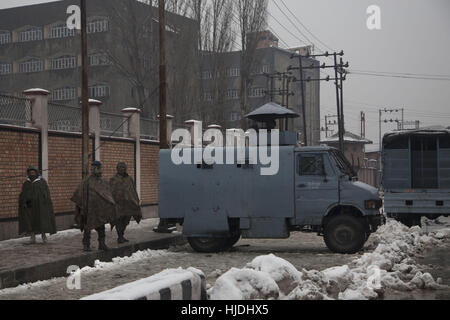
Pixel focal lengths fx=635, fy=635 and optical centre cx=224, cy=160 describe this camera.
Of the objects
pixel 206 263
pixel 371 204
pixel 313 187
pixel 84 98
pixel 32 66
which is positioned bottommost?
pixel 206 263

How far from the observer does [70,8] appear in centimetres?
5616

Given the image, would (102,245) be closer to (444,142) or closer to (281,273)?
(281,273)

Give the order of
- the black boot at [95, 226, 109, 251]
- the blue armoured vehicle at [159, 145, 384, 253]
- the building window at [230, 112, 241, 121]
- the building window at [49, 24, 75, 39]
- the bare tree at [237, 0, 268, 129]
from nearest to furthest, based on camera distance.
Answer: the black boot at [95, 226, 109, 251] < the blue armoured vehicle at [159, 145, 384, 253] < the bare tree at [237, 0, 268, 129] < the building window at [49, 24, 75, 39] < the building window at [230, 112, 241, 121]

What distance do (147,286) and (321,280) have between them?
3.14 m

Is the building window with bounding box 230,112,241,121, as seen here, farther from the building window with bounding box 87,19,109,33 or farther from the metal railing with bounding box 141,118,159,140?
the metal railing with bounding box 141,118,159,140

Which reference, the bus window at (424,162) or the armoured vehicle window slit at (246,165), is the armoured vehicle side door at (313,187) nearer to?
the armoured vehicle window slit at (246,165)

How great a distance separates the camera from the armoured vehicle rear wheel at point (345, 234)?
13219mm

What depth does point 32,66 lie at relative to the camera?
55.5 metres

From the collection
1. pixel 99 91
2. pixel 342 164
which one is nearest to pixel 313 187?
pixel 342 164

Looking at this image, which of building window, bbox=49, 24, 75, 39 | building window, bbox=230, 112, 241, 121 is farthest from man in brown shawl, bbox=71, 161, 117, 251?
building window, bbox=230, 112, 241, 121

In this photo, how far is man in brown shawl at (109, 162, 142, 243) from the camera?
46.0 feet

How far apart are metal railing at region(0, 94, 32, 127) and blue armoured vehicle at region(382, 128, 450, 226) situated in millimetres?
9860
